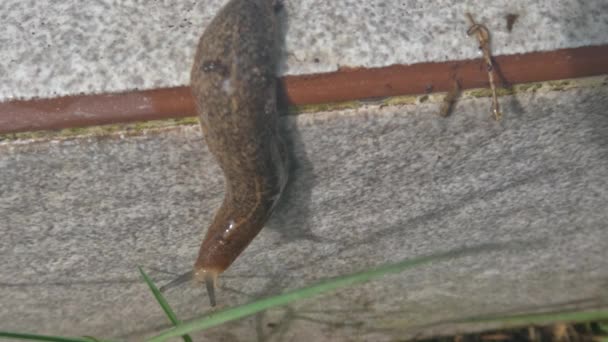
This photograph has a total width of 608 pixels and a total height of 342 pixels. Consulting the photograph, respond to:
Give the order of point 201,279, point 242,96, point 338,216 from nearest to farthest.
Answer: point 242,96 < point 338,216 < point 201,279

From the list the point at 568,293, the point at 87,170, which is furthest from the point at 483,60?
the point at 568,293

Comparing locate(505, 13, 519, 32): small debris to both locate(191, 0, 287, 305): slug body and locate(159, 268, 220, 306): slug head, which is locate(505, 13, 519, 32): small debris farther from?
locate(159, 268, 220, 306): slug head

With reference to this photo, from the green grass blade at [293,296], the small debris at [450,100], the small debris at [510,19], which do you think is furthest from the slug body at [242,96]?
the small debris at [510,19]

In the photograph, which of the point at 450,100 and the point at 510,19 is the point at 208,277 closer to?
the point at 450,100

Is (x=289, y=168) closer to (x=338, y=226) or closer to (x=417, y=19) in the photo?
(x=338, y=226)

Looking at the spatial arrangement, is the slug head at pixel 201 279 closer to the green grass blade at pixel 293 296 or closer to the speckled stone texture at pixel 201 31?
the green grass blade at pixel 293 296

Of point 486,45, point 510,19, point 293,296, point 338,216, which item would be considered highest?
point 510,19

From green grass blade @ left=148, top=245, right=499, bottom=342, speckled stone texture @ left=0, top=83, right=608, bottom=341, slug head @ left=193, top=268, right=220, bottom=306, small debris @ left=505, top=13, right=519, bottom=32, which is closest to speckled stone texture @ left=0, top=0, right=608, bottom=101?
small debris @ left=505, top=13, right=519, bottom=32

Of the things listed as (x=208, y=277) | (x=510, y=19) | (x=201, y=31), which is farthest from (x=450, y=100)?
(x=208, y=277)
